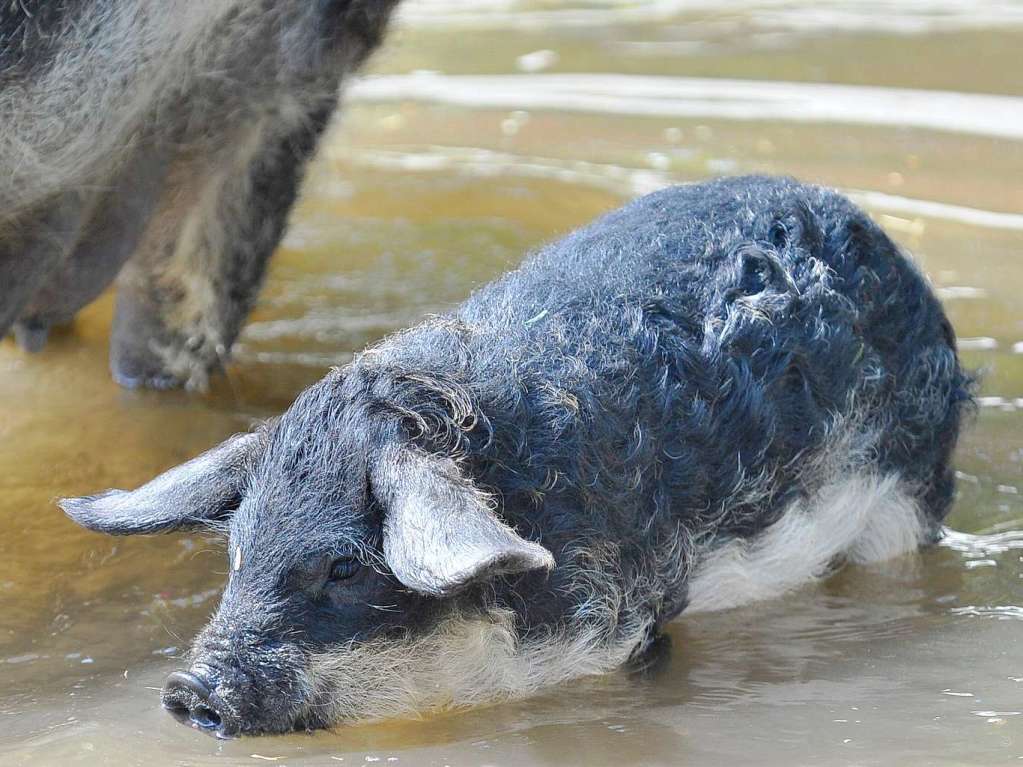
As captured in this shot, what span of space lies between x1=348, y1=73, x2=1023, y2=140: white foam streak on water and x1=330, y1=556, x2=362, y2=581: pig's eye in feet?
17.7

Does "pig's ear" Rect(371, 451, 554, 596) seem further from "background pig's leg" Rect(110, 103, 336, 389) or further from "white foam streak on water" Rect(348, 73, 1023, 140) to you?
"white foam streak on water" Rect(348, 73, 1023, 140)

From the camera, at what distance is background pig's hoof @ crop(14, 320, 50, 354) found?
210 inches

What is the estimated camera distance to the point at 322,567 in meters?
3.13

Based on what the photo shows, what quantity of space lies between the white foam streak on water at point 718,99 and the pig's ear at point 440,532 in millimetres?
5387

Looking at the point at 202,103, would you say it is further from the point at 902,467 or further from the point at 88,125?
the point at 902,467

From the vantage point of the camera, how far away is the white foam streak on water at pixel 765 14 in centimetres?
1016

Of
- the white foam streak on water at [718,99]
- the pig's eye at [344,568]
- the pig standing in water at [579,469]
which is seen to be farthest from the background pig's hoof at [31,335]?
the white foam streak on water at [718,99]

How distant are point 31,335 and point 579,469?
2.71m

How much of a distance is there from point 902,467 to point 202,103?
2399 mm

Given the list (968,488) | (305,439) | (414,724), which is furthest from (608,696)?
(968,488)

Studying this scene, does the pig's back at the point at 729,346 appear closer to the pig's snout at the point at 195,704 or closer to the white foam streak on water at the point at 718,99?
the pig's snout at the point at 195,704

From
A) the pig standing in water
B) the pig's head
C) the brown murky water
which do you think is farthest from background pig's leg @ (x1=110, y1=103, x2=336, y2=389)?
the pig's head

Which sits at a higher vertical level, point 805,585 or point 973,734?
point 973,734

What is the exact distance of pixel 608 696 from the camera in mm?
3504
